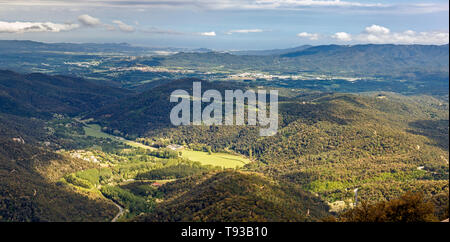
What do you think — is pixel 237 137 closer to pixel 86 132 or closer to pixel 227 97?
pixel 227 97

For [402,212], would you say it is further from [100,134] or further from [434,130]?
[100,134]

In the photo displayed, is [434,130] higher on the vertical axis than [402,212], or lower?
lower

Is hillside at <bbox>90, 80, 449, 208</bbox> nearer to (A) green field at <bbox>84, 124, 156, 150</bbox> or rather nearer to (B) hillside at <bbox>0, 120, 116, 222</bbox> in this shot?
(A) green field at <bbox>84, 124, 156, 150</bbox>

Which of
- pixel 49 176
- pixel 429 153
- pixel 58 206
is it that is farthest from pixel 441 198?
pixel 49 176

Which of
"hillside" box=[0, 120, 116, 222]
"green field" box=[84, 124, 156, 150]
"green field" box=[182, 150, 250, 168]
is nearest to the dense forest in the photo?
"hillside" box=[0, 120, 116, 222]

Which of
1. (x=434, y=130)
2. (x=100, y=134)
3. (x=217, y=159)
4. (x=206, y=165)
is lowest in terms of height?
(x=217, y=159)
